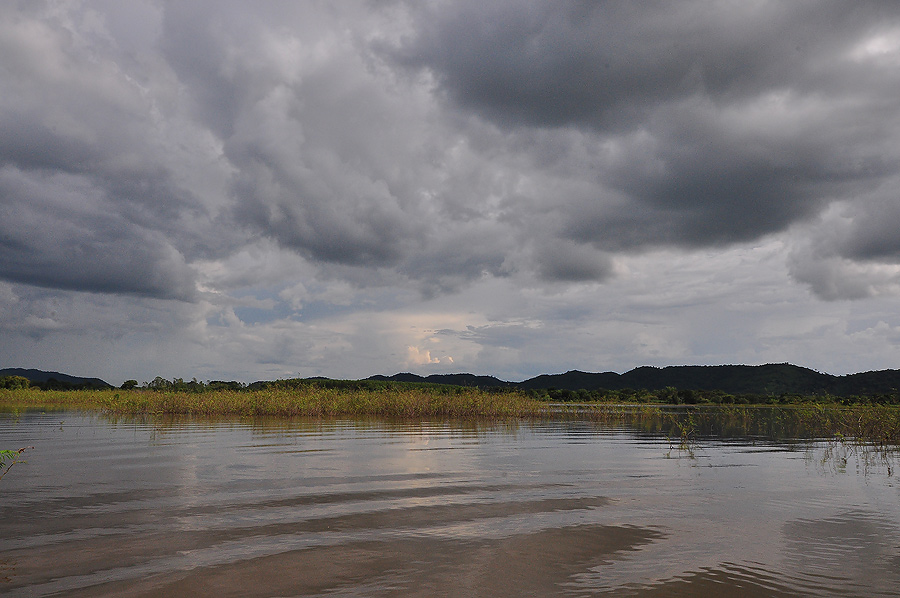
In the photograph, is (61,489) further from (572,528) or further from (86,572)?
(572,528)

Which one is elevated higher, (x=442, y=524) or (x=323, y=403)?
(x=323, y=403)

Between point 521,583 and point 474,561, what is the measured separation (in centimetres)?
70

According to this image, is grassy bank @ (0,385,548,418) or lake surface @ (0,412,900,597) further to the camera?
grassy bank @ (0,385,548,418)

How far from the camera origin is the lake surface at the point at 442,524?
4.72 m

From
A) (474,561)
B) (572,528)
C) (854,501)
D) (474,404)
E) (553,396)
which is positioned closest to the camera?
(474,561)

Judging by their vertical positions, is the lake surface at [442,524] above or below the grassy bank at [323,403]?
below

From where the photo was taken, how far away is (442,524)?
667 cm

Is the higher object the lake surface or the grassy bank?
the grassy bank

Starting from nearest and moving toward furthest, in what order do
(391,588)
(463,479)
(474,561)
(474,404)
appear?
(391,588), (474,561), (463,479), (474,404)

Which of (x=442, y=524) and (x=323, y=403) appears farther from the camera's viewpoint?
(x=323, y=403)

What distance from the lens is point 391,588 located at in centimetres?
452

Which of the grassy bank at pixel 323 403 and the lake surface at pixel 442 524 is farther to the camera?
the grassy bank at pixel 323 403

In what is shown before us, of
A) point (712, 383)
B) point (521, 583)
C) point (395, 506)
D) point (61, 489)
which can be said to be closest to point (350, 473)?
point (395, 506)

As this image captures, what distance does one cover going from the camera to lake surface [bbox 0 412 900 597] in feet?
15.5
